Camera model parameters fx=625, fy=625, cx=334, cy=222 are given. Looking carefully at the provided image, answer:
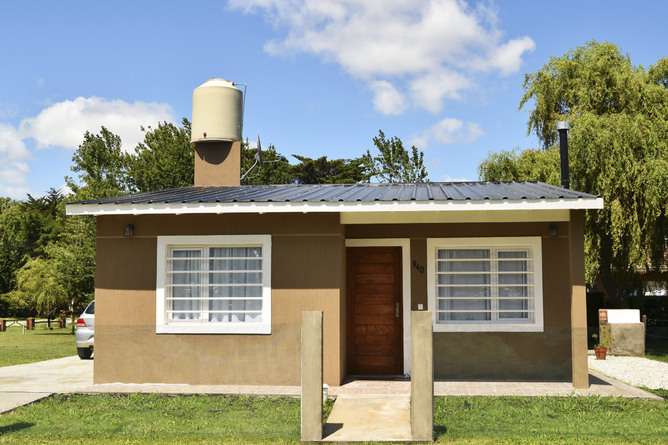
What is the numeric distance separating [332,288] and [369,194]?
1.73 meters

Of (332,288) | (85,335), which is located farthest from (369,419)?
(85,335)

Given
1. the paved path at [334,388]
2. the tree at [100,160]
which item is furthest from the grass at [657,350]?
the tree at [100,160]

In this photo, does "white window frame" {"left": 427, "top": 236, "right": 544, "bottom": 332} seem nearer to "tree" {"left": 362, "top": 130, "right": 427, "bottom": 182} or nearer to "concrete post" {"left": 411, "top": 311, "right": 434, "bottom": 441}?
"concrete post" {"left": 411, "top": 311, "right": 434, "bottom": 441}

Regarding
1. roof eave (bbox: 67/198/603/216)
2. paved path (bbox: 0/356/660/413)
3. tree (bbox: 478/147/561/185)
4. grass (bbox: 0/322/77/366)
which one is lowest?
grass (bbox: 0/322/77/366)

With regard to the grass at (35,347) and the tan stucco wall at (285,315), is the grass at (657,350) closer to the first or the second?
the tan stucco wall at (285,315)

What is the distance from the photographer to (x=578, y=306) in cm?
962

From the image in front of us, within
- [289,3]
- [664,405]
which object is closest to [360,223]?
[664,405]

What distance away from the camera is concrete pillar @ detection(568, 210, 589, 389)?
31.3ft

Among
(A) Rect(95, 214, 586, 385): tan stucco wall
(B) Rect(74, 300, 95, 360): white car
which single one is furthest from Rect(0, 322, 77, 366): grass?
(A) Rect(95, 214, 586, 385): tan stucco wall

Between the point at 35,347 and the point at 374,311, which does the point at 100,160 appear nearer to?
the point at 35,347

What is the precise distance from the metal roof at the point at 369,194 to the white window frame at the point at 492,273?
831 millimetres

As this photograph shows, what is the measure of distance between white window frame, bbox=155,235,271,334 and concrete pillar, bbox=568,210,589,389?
15.5ft

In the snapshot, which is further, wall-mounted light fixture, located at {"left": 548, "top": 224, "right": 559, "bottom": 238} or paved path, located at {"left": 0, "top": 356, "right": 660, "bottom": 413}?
wall-mounted light fixture, located at {"left": 548, "top": 224, "right": 559, "bottom": 238}

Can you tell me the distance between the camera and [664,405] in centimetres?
820
